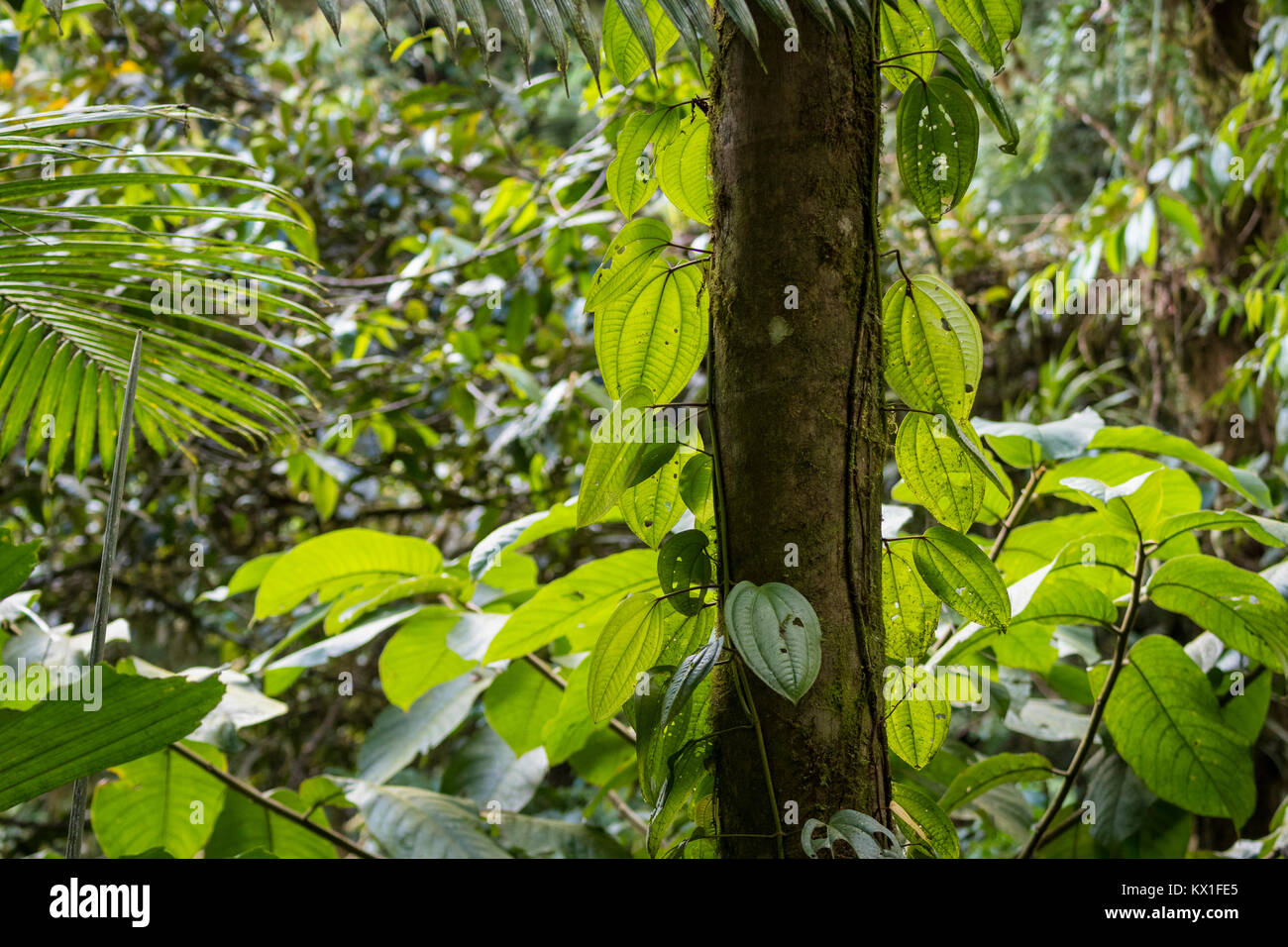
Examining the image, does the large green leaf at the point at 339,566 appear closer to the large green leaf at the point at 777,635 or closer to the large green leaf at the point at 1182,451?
the large green leaf at the point at 777,635

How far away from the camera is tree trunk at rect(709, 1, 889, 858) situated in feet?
1.86

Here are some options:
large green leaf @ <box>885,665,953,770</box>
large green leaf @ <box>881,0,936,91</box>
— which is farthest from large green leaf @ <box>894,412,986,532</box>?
large green leaf @ <box>881,0,936,91</box>

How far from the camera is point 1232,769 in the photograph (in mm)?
853

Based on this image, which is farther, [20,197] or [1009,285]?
[1009,285]

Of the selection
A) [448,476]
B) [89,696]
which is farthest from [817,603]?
[448,476]

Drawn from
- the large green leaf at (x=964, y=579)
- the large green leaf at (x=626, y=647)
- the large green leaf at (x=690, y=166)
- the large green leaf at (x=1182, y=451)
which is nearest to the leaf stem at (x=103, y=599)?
the large green leaf at (x=626, y=647)

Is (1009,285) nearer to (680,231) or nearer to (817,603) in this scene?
(680,231)

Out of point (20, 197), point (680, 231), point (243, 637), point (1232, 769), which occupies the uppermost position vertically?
point (680, 231)

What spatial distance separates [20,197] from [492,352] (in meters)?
1.73

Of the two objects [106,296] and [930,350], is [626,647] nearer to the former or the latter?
[930,350]

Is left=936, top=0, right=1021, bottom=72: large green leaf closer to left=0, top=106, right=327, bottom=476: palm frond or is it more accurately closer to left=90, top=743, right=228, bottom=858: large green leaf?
left=0, top=106, right=327, bottom=476: palm frond

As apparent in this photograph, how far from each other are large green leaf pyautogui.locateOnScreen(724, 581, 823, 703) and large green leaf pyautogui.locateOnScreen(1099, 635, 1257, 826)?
1.63ft

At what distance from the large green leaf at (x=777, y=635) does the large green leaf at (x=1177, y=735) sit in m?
0.50
